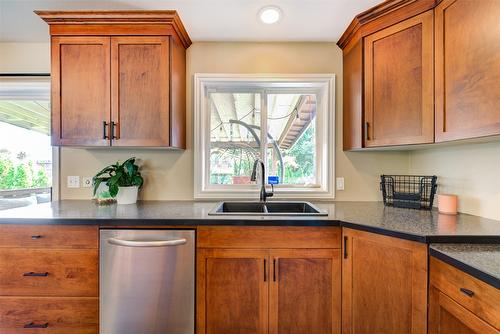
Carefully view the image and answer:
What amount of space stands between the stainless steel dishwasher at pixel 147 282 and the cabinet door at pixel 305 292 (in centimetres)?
49

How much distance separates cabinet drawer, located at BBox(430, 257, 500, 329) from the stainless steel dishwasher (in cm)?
117

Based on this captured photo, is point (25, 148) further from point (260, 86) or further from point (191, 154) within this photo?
point (260, 86)

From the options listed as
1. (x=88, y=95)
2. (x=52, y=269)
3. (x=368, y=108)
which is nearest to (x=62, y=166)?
(x=88, y=95)

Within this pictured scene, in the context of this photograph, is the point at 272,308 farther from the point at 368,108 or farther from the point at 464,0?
the point at 464,0

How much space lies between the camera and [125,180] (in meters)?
1.94

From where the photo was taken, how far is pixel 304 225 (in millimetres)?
1396

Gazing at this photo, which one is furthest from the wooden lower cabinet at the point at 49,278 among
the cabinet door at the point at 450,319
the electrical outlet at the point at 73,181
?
the cabinet door at the point at 450,319

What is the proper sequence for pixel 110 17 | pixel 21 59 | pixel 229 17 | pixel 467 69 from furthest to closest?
pixel 21 59 < pixel 229 17 < pixel 110 17 < pixel 467 69

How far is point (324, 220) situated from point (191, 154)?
48.3 inches

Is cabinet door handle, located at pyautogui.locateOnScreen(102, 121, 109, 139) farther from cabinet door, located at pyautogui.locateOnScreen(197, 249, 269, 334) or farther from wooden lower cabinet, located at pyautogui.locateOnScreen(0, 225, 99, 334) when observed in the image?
cabinet door, located at pyautogui.locateOnScreen(197, 249, 269, 334)

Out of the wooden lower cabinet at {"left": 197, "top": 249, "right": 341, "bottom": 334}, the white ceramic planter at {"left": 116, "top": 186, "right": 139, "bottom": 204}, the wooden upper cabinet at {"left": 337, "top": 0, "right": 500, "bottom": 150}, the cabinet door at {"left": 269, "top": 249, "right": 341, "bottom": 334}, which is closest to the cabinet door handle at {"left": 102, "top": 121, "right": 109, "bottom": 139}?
the white ceramic planter at {"left": 116, "top": 186, "right": 139, "bottom": 204}

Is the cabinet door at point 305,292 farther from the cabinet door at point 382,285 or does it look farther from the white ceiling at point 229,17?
the white ceiling at point 229,17

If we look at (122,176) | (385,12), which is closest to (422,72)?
(385,12)

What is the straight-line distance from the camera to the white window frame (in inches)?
81.4
